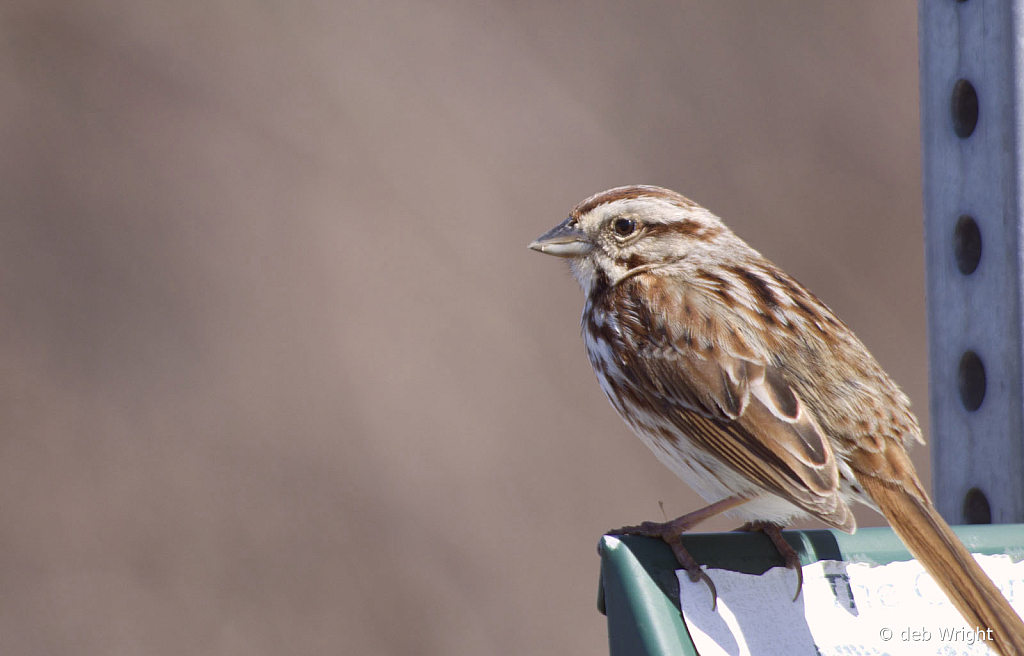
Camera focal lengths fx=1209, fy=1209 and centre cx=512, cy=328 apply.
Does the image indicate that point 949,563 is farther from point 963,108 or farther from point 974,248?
point 963,108

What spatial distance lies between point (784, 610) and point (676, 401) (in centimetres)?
45

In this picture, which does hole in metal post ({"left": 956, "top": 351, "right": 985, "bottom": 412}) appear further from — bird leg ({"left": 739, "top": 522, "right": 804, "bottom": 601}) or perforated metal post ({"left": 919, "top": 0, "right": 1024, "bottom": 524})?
bird leg ({"left": 739, "top": 522, "right": 804, "bottom": 601})

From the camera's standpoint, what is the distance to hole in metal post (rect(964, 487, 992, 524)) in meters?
2.43

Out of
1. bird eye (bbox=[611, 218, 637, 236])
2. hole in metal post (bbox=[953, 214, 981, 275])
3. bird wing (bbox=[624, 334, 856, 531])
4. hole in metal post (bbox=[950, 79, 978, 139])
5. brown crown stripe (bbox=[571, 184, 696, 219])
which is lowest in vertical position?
bird wing (bbox=[624, 334, 856, 531])

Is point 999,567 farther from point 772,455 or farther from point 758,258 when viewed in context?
point 758,258

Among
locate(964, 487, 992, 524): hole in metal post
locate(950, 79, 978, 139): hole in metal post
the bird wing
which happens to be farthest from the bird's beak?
locate(964, 487, 992, 524): hole in metal post

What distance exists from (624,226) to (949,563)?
981 mm

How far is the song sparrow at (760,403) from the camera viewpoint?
1.90 metres

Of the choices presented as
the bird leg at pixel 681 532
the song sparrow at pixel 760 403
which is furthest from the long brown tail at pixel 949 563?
the bird leg at pixel 681 532

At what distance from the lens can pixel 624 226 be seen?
97.4 inches

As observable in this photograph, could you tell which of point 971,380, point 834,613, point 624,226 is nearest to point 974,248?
point 971,380

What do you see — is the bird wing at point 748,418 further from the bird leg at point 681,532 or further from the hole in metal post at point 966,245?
the hole in metal post at point 966,245

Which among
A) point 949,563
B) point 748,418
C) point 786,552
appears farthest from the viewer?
point 748,418

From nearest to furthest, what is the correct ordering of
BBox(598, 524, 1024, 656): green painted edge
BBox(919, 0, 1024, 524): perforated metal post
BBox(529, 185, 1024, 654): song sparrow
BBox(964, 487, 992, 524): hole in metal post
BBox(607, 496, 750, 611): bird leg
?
BBox(598, 524, 1024, 656): green painted edge
BBox(607, 496, 750, 611): bird leg
BBox(529, 185, 1024, 654): song sparrow
BBox(919, 0, 1024, 524): perforated metal post
BBox(964, 487, 992, 524): hole in metal post
